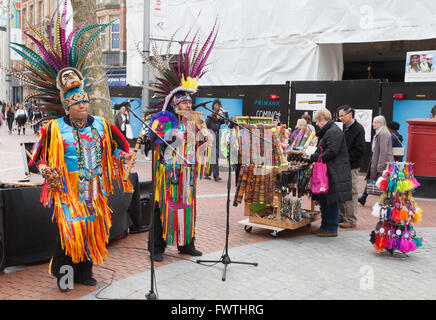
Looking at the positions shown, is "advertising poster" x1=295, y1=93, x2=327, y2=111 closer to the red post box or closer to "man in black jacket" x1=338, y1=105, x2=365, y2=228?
the red post box

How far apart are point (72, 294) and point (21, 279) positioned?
0.75 meters

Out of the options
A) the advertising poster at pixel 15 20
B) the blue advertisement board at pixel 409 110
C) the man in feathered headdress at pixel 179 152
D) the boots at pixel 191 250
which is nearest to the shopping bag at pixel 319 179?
the man in feathered headdress at pixel 179 152

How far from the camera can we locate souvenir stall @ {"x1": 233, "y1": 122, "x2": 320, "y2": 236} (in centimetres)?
639

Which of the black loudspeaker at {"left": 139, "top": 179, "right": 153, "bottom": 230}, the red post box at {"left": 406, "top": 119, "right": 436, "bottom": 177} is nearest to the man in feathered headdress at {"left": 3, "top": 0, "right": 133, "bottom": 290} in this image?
the black loudspeaker at {"left": 139, "top": 179, "right": 153, "bottom": 230}

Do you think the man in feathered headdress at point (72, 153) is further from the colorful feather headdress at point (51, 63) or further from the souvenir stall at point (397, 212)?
the souvenir stall at point (397, 212)

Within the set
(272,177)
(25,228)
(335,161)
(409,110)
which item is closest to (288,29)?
(409,110)

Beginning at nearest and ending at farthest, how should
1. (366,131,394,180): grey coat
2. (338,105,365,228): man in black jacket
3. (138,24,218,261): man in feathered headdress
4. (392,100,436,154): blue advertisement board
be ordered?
(138,24,218,261): man in feathered headdress, (338,105,365,228): man in black jacket, (366,131,394,180): grey coat, (392,100,436,154): blue advertisement board

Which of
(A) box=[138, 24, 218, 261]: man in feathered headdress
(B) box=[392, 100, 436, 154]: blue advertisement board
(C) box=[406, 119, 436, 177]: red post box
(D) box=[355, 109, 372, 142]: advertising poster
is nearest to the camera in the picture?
(A) box=[138, 24, 218, 261]: man in feathered headdress

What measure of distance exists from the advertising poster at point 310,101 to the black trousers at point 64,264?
32.7ft

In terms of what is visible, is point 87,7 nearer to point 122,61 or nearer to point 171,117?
point 171,117

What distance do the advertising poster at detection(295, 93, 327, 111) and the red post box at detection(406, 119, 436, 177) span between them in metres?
3.73

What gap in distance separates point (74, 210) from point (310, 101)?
10.3 metres
